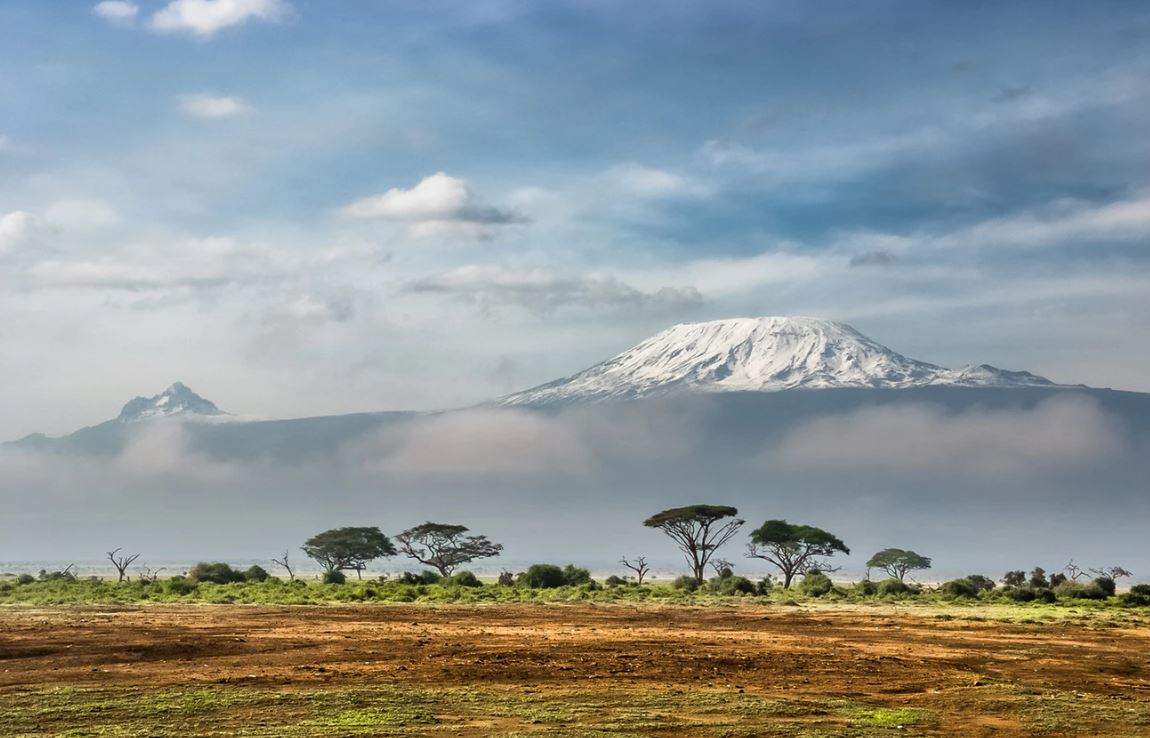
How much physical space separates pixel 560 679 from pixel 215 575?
6298 cm

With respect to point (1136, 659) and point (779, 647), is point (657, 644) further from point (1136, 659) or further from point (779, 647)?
point (1136, 659)

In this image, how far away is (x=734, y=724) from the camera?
63.7ft

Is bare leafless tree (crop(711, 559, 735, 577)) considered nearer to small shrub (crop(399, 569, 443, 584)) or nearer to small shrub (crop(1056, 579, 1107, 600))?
small shrub (crop(399, 569, 443, 584))

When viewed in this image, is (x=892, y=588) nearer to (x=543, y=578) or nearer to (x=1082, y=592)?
(x=1082, y=592)

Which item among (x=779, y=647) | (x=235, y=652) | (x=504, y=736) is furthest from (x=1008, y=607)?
(x=504, y=736)

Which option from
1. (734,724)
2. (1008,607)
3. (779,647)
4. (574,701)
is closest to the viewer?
(734,724)

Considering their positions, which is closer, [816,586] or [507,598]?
[507,598]

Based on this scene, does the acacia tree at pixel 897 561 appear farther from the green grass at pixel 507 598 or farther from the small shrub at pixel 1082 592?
the small shrub at pixel 1082 592

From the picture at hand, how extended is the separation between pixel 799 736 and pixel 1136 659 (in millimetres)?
15822

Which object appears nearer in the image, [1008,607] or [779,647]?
[779,647]

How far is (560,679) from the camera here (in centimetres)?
2414

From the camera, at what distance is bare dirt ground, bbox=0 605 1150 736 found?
760 inches

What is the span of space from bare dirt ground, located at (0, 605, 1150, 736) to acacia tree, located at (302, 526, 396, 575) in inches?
3196

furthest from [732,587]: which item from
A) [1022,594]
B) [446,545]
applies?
[446,545]
